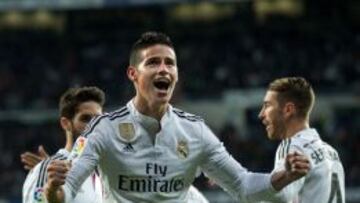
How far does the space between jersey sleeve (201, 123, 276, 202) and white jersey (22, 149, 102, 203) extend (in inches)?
39.1

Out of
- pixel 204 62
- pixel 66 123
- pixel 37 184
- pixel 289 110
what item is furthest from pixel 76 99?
pixel 204 62

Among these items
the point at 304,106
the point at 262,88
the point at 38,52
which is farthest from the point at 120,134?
the point at 38,52

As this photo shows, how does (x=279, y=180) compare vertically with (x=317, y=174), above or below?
above

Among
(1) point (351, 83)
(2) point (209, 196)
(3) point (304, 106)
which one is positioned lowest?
(2) point (209, 196)

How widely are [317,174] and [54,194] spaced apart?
5.57 ft

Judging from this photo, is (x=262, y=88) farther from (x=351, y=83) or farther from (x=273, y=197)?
(x=273, y=197)

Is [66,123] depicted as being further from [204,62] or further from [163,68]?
[204,62]

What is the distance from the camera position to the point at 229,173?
4.63 m

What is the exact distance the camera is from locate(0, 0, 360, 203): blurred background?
20.6 metres

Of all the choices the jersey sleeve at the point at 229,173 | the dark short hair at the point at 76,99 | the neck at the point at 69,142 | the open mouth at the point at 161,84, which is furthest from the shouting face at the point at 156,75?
the dark short hair at the point at 76,99

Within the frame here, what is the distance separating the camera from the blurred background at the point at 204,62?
67.6 ft

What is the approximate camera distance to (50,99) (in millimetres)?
23469

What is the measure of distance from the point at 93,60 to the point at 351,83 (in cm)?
684

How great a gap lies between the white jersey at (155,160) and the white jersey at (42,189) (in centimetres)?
76
